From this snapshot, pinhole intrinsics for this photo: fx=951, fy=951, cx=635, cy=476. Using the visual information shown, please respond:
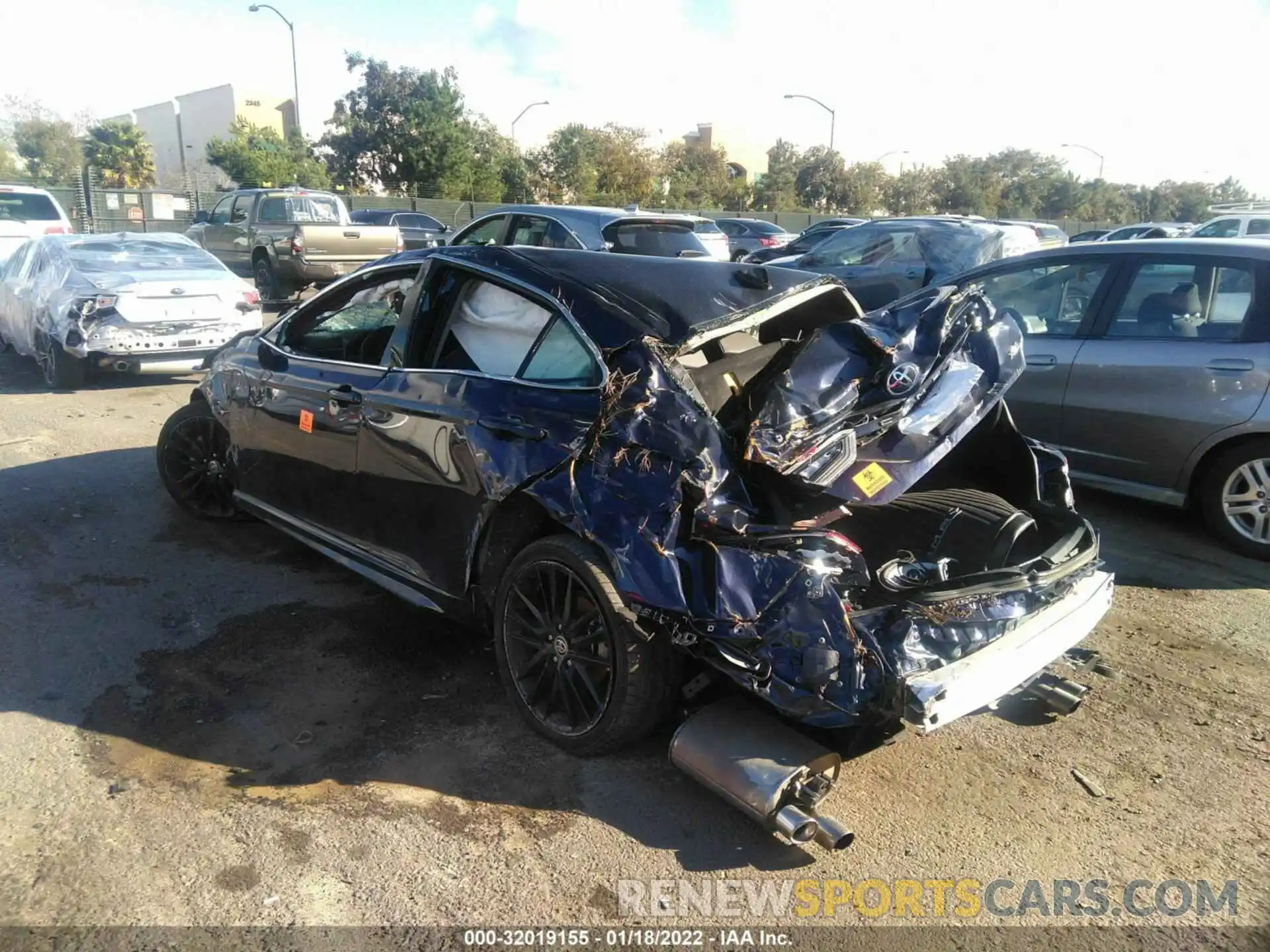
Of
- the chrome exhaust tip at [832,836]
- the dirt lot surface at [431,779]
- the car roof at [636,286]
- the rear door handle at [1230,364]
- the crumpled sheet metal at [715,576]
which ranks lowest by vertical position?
the dirt lot surface at [431,779]

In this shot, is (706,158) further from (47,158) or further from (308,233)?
(308,233)

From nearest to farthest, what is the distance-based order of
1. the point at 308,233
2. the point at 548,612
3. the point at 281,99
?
1. the point at 548,612
2. the point at 308,233
3. the point at 281,99

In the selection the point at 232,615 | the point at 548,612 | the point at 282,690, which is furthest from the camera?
the point at 232,615

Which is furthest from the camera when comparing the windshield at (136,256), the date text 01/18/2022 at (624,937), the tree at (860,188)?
the tree at (860,188)

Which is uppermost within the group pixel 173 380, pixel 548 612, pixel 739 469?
pixel 739 469

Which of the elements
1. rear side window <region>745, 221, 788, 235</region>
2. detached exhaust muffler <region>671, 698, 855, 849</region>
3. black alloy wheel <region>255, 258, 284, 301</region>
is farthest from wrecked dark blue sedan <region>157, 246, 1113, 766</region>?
rear side window <region>745, 221, 788, 235</region>

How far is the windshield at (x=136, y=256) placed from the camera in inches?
389

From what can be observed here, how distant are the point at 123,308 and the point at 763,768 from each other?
8.71 metres

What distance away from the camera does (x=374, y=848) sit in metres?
2.95

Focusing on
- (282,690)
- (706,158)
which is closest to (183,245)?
(282,690)

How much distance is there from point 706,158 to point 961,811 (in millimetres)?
61666

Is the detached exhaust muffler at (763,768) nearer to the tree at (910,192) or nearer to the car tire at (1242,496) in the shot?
the car tire at (1242,496)

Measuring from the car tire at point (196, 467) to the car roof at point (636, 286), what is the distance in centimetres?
243

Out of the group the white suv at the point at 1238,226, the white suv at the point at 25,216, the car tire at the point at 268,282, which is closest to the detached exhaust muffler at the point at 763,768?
the car tire at the point at 268,282
